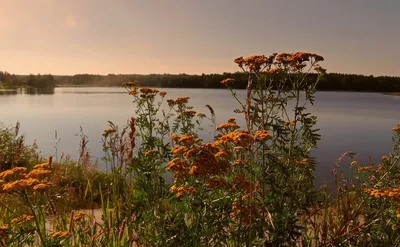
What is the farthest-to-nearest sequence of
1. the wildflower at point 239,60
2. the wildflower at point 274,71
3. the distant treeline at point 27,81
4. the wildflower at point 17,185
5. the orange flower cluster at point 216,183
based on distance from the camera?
the distant treeline at point 27,81 → the wildflower at point 239,60 → the wildflower at point 274,71 → the orange flower cluster at point 216,183 → the wildflower at point 17,185

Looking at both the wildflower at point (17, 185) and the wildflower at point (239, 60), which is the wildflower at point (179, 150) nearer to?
the wildflower at point (17, 185)

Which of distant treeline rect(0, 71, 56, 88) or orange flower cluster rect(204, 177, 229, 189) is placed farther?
distant treeline rect(0, 71, 56, 88)

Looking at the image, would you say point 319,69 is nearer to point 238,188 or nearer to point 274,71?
point 274,71

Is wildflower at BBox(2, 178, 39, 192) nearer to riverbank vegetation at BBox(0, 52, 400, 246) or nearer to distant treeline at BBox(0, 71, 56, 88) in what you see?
riverbank vegetation at BBox(0, 52, 400, 246)

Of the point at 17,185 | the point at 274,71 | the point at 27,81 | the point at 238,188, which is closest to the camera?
the point at 17,185

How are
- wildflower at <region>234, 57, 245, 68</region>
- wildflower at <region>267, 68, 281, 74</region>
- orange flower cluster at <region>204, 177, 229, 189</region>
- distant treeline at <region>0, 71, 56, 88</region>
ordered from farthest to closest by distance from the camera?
distant treeline at <region>0, 71, 56, 88</region> < wildflower at <region>234, 57, 245, 68</region> < wildflower at <region>267, 68, 281, 74</region> < orange flower cluster at <region>204, 177, 229, 189</region>

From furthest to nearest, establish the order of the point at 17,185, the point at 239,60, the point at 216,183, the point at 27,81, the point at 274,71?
1. the point at 27,81
2. the point at 239,60
3. the point at 274,71
4. the point at 216,183
5. the point at 17,185

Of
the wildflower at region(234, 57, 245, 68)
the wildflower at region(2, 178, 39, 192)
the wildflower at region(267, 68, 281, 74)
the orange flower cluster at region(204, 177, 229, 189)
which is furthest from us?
the wildflower at region(234, 57, 245, 68)

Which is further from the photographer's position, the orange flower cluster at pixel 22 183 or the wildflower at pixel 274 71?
the wildflower at pixel 274 71

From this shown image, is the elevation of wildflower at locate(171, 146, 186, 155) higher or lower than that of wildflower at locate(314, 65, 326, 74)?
lower

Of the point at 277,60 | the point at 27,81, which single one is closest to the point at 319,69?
the point at 277,60

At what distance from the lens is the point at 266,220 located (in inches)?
107

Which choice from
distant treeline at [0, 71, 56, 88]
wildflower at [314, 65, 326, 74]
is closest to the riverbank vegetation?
wildflower at [314, 65, 326, 74]

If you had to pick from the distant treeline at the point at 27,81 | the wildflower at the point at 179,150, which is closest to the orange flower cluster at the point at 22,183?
the wildflower at the point at 179,150
